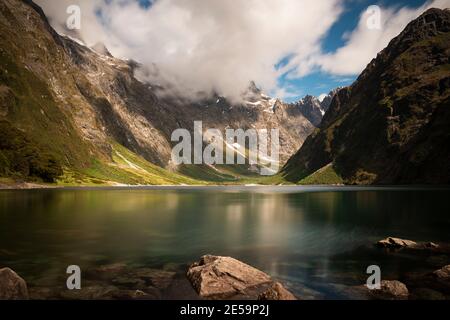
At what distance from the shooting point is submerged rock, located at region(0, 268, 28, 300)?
76.2 feet

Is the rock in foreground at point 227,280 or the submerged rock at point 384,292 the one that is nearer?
the submerged rock at point 384,292

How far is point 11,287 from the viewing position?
23719 mm

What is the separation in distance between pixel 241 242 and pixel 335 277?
20069mm

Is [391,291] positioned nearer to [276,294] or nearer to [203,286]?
[276,294]

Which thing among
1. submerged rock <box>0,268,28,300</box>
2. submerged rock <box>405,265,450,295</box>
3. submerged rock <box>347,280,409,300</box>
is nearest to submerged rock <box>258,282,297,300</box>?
submerged rock <box>347,280,409,300</box>

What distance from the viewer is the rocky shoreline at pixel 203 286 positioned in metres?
24.7

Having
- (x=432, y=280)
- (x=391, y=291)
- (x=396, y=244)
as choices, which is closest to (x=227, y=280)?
(x=391, y=291)

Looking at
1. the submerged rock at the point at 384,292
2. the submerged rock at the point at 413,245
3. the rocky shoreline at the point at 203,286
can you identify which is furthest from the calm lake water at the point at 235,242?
the rocky shoreline at the point at 203,286

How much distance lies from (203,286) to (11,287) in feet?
44.1

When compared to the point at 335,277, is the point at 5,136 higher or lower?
higher

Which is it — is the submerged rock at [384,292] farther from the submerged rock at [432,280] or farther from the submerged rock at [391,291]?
the submerged rock at [432,280]

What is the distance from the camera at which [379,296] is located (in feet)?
83.8

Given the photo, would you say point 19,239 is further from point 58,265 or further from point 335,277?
point 335,277
